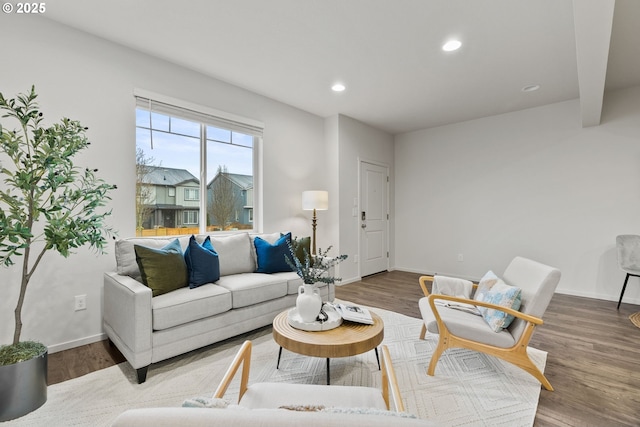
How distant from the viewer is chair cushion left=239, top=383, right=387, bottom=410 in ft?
3.71

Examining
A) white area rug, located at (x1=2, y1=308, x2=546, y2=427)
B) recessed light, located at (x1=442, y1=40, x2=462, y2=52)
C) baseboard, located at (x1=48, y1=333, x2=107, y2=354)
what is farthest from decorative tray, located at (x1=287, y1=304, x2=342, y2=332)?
recessed light, located at (x1=442, y1=40, x2=462, y2=52)

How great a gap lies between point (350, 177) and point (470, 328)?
3.14m

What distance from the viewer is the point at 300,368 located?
6.96 ft

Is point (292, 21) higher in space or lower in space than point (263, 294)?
higher

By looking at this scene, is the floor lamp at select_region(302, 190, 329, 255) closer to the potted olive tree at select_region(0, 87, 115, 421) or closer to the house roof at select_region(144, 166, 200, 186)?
the house roof at select_region(144, 166, 200, 186)

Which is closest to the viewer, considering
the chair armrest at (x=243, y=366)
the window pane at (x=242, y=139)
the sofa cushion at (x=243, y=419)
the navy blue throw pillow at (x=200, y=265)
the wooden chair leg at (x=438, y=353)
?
the sofa cushion at (x=243, y=419)

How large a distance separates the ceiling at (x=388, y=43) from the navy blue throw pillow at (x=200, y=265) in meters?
1.84

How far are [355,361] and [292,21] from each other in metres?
2.73

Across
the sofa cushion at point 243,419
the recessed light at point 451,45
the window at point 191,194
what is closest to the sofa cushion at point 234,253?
the window at point 191,194

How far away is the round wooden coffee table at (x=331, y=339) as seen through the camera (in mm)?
1673

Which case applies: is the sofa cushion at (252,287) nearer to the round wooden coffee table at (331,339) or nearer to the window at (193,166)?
the round wooden coffee table at (331,339)

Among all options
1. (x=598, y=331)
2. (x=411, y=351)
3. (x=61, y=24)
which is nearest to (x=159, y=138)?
(x=61, y=24)

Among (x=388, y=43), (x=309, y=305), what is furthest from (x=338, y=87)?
(x=309, y=305)

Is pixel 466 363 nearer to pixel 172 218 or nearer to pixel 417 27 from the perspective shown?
pixel 417 27
